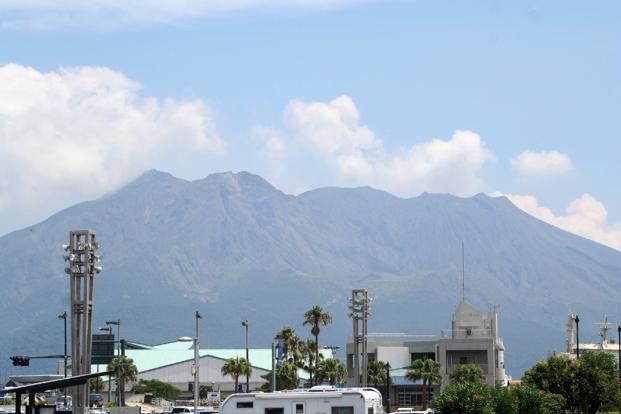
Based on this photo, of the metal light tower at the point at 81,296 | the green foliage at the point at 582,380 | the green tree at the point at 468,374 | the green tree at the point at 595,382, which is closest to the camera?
the metal light tower at the point at 81,296

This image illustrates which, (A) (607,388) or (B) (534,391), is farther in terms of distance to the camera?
(A) (607,388)

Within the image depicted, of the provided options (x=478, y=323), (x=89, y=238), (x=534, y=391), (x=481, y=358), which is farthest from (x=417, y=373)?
(x=89, y=238)

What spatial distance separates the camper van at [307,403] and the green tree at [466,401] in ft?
58.9

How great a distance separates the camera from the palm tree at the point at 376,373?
149 m

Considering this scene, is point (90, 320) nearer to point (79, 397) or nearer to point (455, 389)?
point (79, 397)

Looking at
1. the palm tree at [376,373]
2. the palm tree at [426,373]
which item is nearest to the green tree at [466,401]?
the palm tree at [426,373]

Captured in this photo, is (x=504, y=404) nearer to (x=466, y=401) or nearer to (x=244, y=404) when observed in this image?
(x=466, y=401)

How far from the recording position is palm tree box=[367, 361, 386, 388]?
148625 mm

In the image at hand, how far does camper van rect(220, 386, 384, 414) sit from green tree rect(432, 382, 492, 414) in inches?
707

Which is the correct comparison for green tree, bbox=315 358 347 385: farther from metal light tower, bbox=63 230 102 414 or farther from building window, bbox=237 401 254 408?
building window, bbox=237 401 254 408

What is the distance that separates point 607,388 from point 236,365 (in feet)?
254

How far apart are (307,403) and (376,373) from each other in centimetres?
9963

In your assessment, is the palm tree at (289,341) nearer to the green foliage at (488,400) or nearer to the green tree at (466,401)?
the green foliage at (488,400)

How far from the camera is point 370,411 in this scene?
5088 cm
